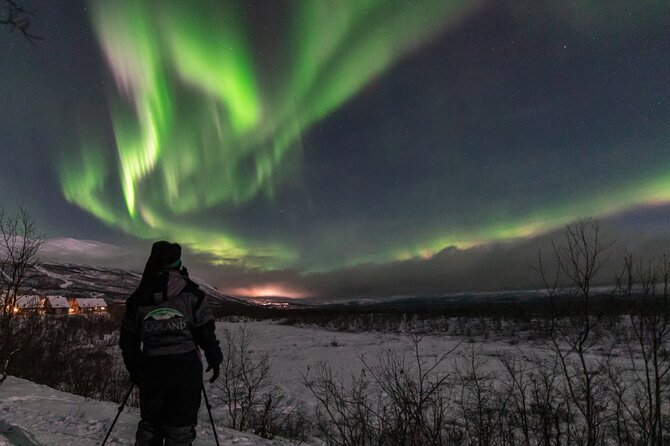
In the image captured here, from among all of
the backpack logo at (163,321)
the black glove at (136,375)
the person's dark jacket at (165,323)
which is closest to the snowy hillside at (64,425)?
the black glove at (136,375)

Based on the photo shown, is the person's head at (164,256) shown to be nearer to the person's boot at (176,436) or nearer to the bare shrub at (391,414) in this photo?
the person's boot at (176,436)

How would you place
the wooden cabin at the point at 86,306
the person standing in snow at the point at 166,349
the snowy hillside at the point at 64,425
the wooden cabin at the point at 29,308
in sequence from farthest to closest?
the wooden cabin at the point at 86,306, the wooden cabin at the point at 29,308, the snowy hillside at the point at 64,425, the person standing in snow at the point at 166,349

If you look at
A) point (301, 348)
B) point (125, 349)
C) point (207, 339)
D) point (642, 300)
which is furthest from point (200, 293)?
point (301, 348)

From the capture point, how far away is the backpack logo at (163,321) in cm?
337

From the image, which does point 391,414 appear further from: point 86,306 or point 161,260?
point 86,306

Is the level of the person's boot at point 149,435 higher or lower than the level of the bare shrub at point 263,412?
higher

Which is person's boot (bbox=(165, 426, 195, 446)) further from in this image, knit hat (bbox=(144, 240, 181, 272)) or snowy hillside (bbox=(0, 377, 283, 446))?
snowy hillside (bbox=(0, 377, 283, 446))

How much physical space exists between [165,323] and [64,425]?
14.1 ft

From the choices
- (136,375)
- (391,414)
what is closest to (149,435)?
(136,375)

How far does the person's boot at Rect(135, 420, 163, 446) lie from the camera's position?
346cm

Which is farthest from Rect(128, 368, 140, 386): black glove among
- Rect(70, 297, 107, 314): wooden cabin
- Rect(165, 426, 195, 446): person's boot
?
Rect(70, 297, 107, 314): wooden cabin

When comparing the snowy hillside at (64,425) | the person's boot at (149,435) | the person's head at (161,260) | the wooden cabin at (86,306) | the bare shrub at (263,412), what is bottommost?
the wooden cabin at (86,306)

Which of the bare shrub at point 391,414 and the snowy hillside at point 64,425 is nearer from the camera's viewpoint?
the bare shrub at point 391,414

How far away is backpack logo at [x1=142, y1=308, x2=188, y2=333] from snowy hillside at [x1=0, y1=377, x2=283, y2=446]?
2.84 m
